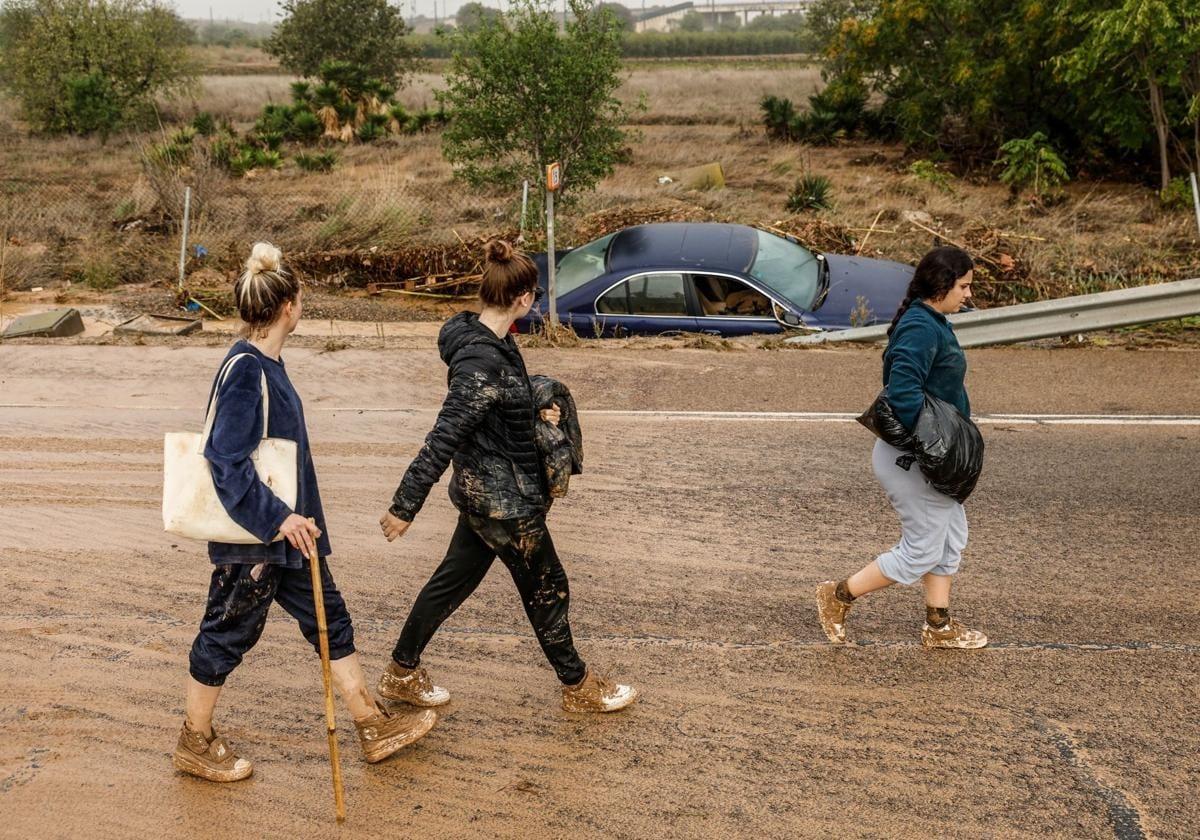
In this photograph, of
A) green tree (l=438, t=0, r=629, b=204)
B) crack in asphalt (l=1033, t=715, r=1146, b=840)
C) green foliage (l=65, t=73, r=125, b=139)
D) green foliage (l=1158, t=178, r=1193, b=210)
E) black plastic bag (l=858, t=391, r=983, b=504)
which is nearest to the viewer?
crack in asphalt (l=1033, t=715, r=1146, b=840)

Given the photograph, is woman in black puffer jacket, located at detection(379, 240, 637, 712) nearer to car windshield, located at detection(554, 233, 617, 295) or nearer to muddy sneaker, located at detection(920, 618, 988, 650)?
muddy sneaker, located at detection(920, 618, 988, 650)

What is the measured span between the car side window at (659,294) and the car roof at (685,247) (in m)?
0.12

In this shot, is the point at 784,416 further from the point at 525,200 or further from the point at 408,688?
the point at 525,200

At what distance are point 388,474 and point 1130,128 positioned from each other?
15.4 m

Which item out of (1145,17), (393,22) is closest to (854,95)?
(1145,17)

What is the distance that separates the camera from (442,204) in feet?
61.2

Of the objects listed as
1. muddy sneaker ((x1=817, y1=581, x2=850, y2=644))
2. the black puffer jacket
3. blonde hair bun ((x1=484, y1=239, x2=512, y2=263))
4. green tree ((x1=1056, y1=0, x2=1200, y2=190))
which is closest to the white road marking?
muddy sneaker ((x1=817, y1=581, x2=850, y2=644))

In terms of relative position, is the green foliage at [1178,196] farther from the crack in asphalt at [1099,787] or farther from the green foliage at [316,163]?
the crack in asphalt at [1099,787]

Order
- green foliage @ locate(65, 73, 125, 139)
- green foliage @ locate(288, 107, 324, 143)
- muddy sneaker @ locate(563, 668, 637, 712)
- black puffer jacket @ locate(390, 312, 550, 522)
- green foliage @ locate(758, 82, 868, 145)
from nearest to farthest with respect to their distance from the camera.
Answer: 1. black puffer jacket @ locate(390, 312, 550, 522)
2. muddy sneaker @ locate(563, 668, 637, 712)
3. green foliage @ locate(758, 82, 868, 145)
4. green foliage @ locate(288, 107, 324, 143)
5. green foliage @ locate(65, 73, 125, 139)

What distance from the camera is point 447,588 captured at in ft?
14.7

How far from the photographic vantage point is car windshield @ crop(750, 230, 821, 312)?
11164 millimetres

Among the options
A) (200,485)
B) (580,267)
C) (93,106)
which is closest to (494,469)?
(200,485)

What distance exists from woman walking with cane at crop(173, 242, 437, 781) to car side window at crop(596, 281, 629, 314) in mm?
7333

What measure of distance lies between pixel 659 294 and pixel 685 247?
0.54m
